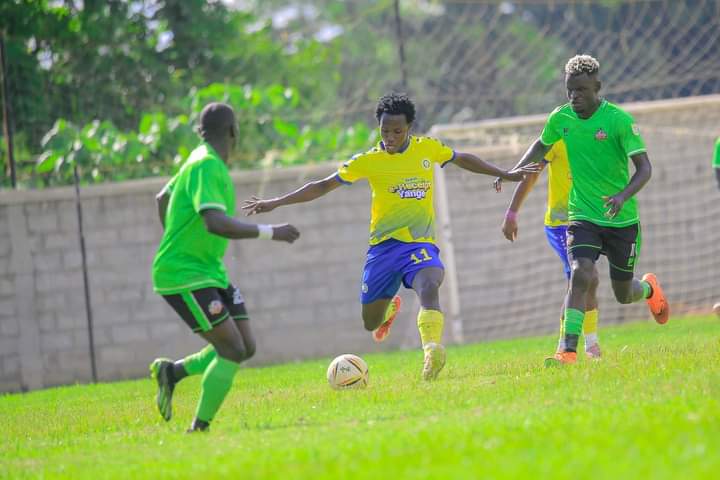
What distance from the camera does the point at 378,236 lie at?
9.80 meters

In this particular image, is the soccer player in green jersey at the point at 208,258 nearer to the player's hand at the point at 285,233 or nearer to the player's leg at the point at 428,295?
the player's hand at the point at 285,233

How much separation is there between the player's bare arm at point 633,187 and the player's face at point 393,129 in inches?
69.9

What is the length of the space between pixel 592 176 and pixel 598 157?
16cm

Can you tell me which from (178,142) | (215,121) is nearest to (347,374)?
(215,121)

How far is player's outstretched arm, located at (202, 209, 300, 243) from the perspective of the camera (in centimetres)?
695

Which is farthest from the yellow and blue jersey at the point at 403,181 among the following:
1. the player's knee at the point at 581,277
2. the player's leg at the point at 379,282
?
the player's knee at the point at 581,277

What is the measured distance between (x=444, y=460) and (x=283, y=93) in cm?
1384

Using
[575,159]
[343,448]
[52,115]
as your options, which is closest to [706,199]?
[575,159]

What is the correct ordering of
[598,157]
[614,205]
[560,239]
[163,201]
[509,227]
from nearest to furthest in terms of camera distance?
[163,201], [614,205], [598,157], [509,227], [560,239]

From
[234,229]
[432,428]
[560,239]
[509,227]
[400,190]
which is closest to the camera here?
[432,428]

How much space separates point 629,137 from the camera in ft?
29.3

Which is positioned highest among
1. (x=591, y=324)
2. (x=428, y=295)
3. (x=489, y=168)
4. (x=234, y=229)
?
(x=489, y=168)

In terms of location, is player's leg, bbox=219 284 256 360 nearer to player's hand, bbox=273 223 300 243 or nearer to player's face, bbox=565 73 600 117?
player's hand, bbox=273 223 300 243

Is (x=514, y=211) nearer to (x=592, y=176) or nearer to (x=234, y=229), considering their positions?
(x=592, y=176)
